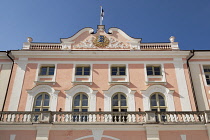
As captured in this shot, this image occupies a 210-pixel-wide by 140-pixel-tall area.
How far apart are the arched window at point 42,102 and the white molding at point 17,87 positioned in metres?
1.20

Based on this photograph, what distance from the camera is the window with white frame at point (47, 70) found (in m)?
17.3

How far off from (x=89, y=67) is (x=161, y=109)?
597 centimetres

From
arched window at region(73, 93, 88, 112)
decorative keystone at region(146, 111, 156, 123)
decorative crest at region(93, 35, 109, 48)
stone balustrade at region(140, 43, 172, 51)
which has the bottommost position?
decorative keystone at region(146, 111, 156, 123)

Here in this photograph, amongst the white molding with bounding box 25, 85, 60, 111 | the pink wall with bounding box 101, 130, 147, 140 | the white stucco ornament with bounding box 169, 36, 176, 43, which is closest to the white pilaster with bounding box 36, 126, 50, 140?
the white molding with bounding box 25, 85, 60, 111

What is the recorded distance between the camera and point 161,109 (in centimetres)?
1570

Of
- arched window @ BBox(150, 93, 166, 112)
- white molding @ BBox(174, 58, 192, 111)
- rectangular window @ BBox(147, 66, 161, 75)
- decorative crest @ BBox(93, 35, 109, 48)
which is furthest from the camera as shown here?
decorative crest @ BBox(93, 35, 109, 48)

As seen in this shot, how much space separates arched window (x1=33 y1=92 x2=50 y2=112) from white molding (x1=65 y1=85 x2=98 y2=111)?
1.35 metres

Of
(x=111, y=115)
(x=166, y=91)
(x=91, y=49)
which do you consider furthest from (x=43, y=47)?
(x=166, y=91)

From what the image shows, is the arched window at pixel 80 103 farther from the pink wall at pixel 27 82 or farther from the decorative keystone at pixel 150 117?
the decorative keystone at pixel 150 117

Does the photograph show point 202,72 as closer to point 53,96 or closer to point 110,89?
point 110,89

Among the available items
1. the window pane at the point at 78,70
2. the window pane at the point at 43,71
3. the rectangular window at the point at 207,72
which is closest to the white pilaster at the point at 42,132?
the window pane at the point at 43,71

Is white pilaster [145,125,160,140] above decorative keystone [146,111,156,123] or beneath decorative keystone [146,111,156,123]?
beneath

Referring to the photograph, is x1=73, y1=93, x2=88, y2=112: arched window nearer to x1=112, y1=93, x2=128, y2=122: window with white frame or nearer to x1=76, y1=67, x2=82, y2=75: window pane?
x1=76, y1=67, x2=82, y2=75: window pane

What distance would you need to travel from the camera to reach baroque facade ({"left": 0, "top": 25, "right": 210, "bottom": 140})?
13.8m
